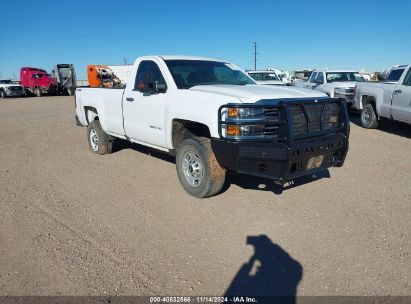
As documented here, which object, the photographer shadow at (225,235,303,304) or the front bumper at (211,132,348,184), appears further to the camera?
the front bumper at (211,132,348,184)

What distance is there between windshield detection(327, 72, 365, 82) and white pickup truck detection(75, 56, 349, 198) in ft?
31.9

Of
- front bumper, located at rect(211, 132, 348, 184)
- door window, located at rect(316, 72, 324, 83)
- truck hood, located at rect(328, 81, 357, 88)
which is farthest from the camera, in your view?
door window, located at rect(316, 72, 324, 83)

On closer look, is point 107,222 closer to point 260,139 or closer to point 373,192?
point 260,139

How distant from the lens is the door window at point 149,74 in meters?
5.47

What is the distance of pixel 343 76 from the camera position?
14.8 m

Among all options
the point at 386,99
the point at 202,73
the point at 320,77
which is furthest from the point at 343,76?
the point at 202,73

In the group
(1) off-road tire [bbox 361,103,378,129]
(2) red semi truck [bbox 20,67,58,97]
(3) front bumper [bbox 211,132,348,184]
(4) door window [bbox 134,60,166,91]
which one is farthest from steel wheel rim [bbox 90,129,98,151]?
(2) red semi truck [bbox 20,67,58,97]

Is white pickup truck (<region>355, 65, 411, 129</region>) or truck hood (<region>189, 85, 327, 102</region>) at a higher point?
truck hood (<region>189, 85, 327, 102</region>)

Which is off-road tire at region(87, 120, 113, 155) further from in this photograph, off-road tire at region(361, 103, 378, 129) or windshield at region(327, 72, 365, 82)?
windshield at region(327, 72, 365, 82)

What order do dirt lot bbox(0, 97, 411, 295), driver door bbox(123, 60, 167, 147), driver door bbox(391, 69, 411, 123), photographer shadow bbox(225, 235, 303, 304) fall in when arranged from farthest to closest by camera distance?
driver door bbox(391, 69, 411, 123) < driver door bbox(123, 60, 167, 147) < dirt lot bbox(0, 97, 411, 295) < photographer shadow bbox(225, 235, 303, 304)

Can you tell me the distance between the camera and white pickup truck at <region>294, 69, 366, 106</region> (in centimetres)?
1313

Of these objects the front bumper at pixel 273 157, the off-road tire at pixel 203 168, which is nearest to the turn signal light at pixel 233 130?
the front bumper at pixel 273 157

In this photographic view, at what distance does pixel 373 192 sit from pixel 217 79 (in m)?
2.91

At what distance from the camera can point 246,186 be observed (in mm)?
5438
